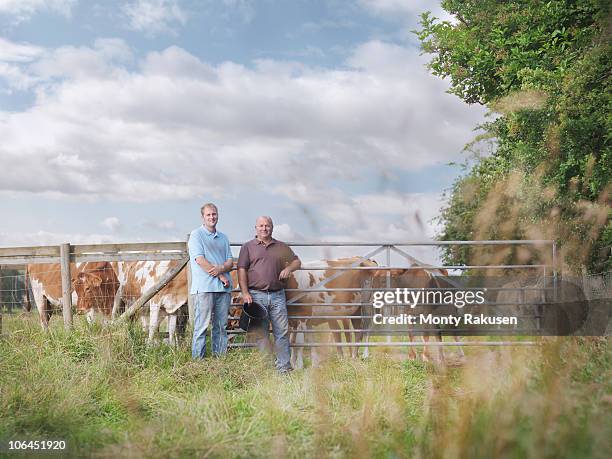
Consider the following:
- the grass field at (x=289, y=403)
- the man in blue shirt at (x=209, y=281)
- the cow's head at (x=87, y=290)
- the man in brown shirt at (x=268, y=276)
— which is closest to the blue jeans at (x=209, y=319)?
the man in blue shirt at (x=209, y=281)

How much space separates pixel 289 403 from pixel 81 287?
7.52 meters

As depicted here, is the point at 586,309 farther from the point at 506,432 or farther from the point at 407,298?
the point at 506,432

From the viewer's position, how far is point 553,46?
1509 centimetres

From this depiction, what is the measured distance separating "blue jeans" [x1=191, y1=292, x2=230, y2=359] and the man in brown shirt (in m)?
0.37

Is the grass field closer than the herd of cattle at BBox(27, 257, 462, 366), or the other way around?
the grass field

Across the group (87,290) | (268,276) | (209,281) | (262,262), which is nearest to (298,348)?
(268,276)

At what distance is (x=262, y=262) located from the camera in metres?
10.2

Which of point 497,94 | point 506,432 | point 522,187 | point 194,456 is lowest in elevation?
point 194,456

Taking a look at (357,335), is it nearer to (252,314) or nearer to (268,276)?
(252,314)

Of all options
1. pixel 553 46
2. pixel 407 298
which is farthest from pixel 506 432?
pixel 553 46

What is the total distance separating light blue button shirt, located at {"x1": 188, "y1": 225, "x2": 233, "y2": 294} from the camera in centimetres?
997

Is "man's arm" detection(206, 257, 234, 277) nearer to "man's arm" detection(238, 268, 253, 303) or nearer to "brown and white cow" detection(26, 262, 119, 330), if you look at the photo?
"man's arm" detection(238, 268, 253, 303)

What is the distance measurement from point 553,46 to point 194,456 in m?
12.6

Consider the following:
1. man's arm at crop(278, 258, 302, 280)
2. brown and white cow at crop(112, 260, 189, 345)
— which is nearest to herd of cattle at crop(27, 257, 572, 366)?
brown and white cow at crop(112, 260, 189, 345)
